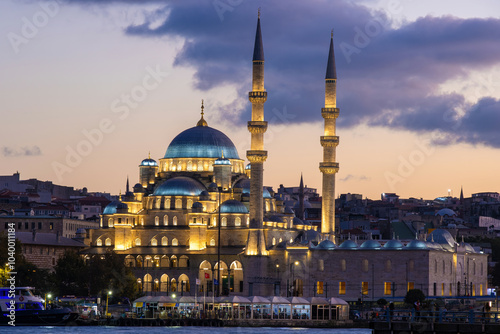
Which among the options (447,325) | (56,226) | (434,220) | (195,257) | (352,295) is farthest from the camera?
(434,220)

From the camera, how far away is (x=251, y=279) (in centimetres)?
7388

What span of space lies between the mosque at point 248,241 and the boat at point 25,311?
1334cm

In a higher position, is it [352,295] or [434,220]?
[434,220]

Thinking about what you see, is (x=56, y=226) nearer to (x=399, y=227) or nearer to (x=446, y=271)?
(x=399, y=227)

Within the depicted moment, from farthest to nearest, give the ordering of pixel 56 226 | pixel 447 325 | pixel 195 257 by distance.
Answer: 1. pixel 56 226
2. pixel 195 257
3. pixel 447 325

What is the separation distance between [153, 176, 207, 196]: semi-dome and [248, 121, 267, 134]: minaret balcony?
361 inches

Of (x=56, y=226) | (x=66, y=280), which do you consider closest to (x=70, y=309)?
(x=66, y=280)

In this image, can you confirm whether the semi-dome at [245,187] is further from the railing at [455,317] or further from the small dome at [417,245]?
the railing at [455,317]

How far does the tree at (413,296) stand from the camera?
65.4 m

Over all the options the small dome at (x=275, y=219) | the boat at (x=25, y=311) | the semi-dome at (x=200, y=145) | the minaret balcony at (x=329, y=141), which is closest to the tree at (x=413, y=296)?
the small dome at (x=275, y=219)

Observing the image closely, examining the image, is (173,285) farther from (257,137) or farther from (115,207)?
(257,137)

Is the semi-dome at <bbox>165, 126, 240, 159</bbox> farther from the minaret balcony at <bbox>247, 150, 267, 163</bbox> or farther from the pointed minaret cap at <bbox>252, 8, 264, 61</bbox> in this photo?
the pointed minaret cap at <bbox>252, 8, 264, 61</bbox>

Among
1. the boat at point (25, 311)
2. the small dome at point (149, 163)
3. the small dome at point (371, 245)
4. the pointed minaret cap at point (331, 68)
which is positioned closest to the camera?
the boat at point (25, 311)

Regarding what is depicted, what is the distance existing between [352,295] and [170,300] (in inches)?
513
